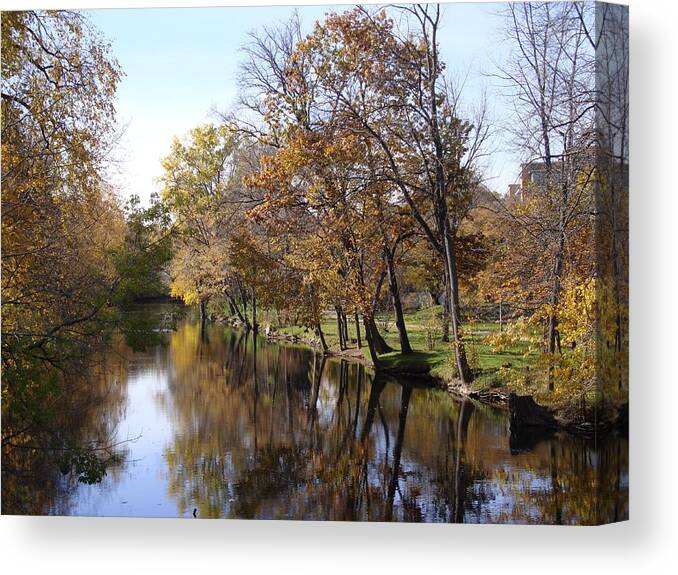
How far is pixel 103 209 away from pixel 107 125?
0.82m

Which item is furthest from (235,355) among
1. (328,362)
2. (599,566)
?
(599,566)

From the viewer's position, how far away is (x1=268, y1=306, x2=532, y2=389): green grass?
7965 mm

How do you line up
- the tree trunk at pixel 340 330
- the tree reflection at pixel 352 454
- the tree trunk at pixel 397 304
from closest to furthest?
the tree reflection at pixel 352 454
the tree trunk at pixel 397 304
the tree trunk at pixel 340 330

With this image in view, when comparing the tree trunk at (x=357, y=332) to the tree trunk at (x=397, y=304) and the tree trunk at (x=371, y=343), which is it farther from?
the tree trunk at (x=397, y=304)

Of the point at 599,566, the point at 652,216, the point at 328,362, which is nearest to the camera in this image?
the point at 599,566

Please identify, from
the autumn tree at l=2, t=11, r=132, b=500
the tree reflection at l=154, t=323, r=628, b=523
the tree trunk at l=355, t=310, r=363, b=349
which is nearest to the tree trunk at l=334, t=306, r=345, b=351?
the tree trunk at l=355, t=310, r=363, b=349

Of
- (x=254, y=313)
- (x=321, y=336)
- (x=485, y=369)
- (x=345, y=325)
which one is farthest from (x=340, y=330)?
(x=485, y=369)

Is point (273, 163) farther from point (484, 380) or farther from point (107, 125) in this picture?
point (484, 380)

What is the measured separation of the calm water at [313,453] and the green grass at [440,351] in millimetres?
243

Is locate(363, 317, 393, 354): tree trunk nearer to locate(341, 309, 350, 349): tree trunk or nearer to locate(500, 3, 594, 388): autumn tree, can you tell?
locate(341, 309, 350, 349): tree trunk

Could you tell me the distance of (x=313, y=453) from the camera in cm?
787

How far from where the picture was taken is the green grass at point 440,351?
7.96m

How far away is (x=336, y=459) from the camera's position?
7.82m

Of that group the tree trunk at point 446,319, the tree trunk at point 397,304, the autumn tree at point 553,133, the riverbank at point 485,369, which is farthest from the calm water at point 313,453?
the autumn tree at point 553,133
